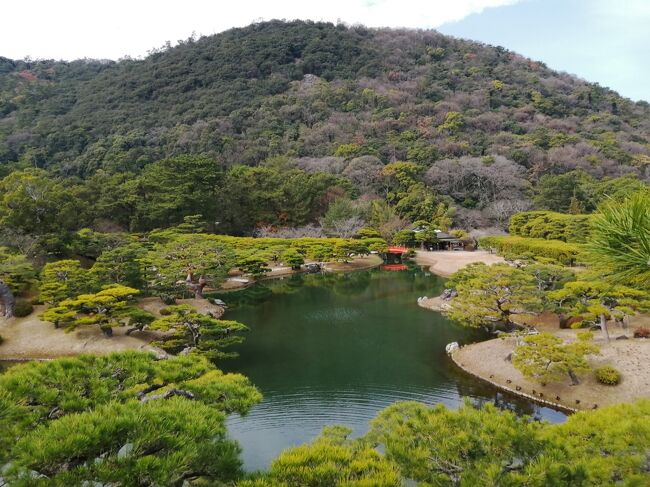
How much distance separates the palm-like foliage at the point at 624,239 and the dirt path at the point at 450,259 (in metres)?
23.8

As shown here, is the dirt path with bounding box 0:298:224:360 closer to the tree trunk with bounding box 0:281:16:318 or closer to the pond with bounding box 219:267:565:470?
the tree trunk with bounding box 0:281:16:318

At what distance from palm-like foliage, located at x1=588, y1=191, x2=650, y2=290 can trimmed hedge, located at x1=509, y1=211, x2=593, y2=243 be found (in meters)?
26.8

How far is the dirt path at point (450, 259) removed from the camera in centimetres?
2786

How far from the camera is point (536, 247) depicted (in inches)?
1078

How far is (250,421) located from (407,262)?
2384 centimetres

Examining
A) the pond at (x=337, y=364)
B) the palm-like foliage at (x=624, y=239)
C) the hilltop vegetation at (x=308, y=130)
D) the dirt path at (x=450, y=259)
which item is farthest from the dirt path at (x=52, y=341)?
the dirt path at (x=450, y=259)

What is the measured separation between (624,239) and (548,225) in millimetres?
30632

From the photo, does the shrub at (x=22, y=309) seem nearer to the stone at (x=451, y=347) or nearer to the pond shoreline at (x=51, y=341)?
A: the pond shoreline at (x=51, y=341)

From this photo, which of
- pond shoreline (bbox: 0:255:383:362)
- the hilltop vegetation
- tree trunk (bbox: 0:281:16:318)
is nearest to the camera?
pond shoreline (bbox: 0:255:383:362)

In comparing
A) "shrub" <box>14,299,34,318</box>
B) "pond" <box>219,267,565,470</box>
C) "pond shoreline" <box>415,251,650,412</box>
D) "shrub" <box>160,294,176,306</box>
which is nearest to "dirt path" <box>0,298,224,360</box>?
"shrub" <box>14,299,34,318</box>

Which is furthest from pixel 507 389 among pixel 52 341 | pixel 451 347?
pixel 52 341

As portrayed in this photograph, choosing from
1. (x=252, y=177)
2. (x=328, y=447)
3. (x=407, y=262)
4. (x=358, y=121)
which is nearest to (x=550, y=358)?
(x=328, y=447)

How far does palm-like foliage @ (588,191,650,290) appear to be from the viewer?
10.9 ft

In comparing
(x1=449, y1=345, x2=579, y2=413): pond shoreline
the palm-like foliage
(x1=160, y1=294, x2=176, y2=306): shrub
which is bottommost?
(x1=449, y1=345, x2=579, y2=413): pond shoreline
